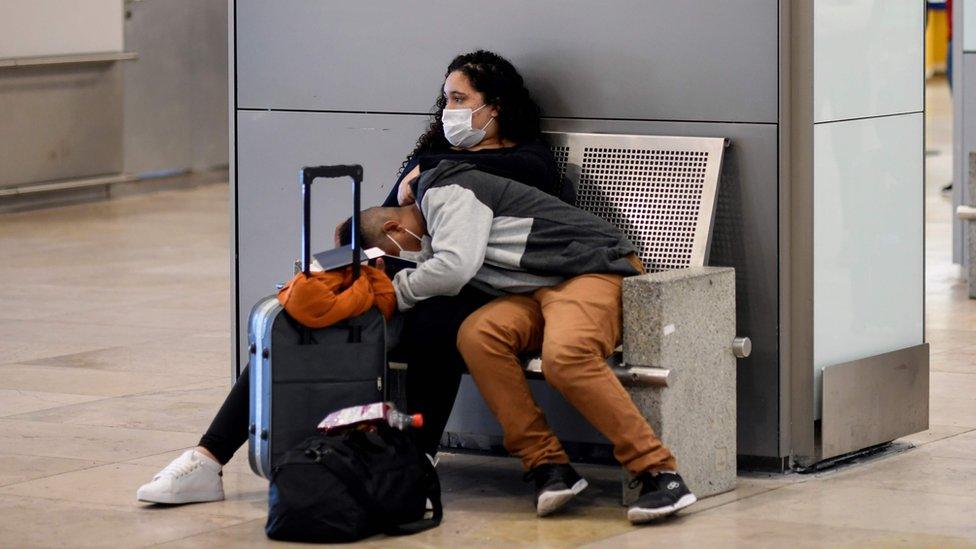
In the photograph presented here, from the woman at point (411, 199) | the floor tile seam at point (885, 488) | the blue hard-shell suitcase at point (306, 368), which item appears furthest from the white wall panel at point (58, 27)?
the floor tile seam at point (885, 488)

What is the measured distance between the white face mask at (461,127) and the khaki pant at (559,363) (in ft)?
1.92

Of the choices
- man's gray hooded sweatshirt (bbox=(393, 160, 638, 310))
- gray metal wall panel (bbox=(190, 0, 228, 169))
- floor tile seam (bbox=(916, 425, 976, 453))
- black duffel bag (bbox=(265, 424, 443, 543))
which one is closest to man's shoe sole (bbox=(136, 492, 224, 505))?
black duffel bag (bbox=(265, 424, 443, 543))

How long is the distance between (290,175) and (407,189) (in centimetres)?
80

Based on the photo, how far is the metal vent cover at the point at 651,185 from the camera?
5305 millimetres

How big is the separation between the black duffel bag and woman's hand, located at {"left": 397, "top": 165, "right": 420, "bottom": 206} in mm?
957

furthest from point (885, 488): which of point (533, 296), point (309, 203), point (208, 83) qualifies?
point (208, 83)

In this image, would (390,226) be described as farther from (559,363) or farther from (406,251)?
(559,363)

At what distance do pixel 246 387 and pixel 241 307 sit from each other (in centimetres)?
111

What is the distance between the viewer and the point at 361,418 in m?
4.74

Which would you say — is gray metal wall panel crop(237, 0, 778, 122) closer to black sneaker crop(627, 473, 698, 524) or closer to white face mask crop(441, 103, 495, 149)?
white face mask crop(441, 103, 495, 149)

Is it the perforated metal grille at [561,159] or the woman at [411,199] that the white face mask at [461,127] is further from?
the perforated metal grille at [561,159]

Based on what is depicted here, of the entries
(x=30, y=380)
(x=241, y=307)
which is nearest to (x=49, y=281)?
(x=30, y=380)

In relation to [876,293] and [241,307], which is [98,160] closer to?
[241,307]

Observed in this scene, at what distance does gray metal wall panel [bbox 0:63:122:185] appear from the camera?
1403cm
